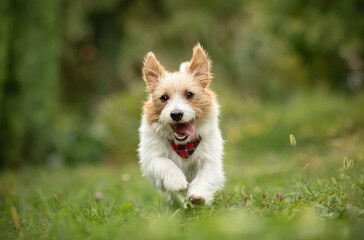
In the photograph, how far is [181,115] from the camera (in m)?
3.56

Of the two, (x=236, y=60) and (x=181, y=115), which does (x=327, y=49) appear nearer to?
(x=181, y=115)

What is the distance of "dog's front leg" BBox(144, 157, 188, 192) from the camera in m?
3.38

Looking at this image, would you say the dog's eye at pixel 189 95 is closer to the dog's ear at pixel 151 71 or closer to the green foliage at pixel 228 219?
the dog's ear at pixel 151 71

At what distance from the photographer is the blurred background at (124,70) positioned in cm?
994

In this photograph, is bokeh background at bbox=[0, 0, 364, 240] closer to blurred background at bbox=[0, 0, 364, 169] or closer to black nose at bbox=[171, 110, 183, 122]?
blurred background at bbox=[0, 0, 364, 169]

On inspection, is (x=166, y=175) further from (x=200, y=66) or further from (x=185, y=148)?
(x=200, y=66)

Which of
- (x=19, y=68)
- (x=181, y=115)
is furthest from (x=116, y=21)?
(x=181, y=115)

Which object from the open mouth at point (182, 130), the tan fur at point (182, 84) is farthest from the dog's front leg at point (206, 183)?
the tan fur at point (182, 84)

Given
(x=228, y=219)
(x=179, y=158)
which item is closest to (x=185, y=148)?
(x=179, y=158)

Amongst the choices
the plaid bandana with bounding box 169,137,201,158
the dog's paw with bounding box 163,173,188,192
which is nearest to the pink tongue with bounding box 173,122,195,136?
the plaid bandana with bounding box 169,137,201,158

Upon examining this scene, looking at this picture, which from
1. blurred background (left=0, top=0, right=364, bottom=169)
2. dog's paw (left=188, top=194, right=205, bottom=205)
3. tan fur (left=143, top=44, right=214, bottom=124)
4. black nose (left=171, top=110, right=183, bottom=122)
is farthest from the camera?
blurred background (left=0, top=0, right=364, bottom=169)

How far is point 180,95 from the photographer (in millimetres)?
3840

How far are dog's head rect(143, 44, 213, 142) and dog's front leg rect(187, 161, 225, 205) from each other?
0.37m

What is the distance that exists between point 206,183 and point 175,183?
291 mm
